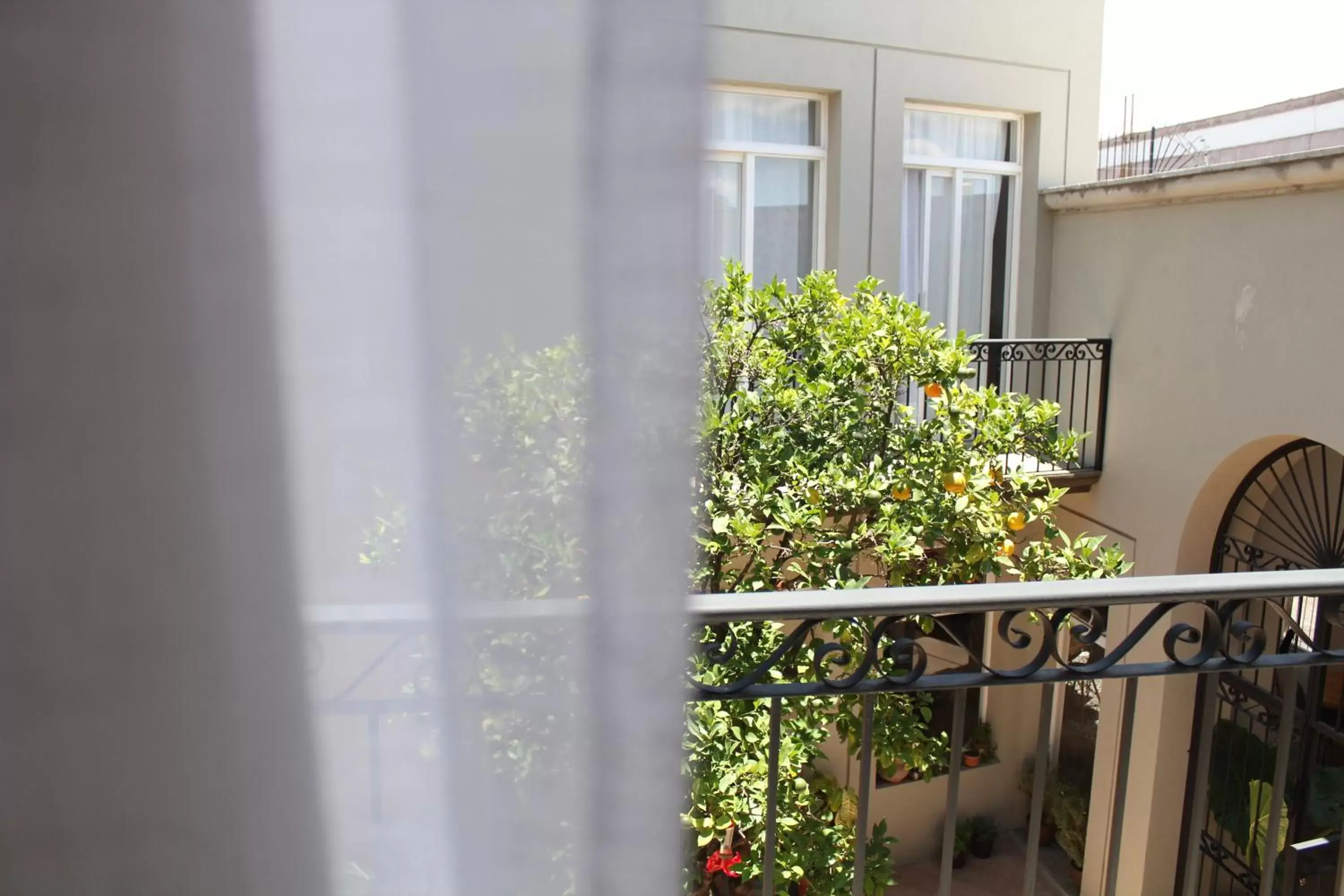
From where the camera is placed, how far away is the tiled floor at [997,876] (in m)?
6.21

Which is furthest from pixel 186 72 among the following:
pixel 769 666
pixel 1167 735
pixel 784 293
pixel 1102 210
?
pixel 1102 210

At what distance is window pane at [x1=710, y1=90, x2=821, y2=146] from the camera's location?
614cm

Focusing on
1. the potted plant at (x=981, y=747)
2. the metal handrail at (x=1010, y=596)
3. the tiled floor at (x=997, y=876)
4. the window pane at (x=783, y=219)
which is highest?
the window pane at (x=783, y=219)

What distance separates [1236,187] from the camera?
5152mm

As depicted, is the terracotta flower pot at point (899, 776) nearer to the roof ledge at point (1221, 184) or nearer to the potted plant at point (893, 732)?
the potted plant at point (893, 732)

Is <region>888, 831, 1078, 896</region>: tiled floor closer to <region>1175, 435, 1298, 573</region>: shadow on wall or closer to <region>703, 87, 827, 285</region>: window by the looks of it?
Answer: <region>1175, 435, 1298, 573</region>: shadow on wall

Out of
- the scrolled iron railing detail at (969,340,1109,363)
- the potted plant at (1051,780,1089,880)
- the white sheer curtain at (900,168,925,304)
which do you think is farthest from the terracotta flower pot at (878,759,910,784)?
the white sheer curtain at (900,168,925,304)

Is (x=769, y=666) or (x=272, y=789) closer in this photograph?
(x=272, y=789)

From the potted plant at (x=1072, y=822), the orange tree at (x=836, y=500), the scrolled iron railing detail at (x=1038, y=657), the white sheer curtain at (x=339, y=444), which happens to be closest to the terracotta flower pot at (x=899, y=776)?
the potted plant at (x=1072, y=822)

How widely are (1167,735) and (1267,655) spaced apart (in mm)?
4657

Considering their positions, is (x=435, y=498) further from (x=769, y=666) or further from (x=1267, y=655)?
(x=1267, y=655)

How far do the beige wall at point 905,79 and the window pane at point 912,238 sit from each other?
142 millimetres

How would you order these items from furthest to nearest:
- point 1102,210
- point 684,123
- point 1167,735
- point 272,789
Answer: point 1102,210 < point 1167,735 < point 272,789 < point 684,123

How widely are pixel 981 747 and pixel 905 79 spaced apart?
4414mm
